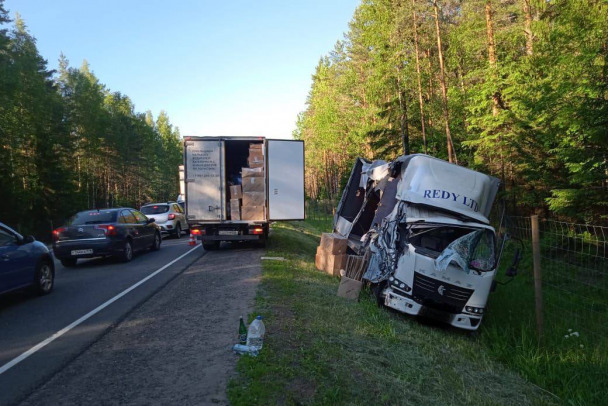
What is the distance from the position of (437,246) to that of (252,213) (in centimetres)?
719

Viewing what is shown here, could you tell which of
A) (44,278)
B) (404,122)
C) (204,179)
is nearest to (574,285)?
(44,278)

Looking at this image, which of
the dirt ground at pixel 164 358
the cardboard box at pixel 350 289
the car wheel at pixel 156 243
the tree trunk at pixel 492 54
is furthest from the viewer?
the car wheel at pixel 156 243

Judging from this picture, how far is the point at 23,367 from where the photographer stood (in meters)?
4.66

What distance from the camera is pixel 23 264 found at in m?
7.58

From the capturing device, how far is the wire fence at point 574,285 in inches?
261

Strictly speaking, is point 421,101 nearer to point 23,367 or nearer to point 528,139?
point 528,139

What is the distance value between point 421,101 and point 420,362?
18.9 metres

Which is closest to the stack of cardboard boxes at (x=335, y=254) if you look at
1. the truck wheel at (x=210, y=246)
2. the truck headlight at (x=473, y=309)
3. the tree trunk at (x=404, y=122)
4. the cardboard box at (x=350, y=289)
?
the cardboard box at (x=350, y=289)

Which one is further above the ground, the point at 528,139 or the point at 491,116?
A: the point at 491,116

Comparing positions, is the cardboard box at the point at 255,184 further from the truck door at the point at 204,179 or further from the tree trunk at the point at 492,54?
the tree trunk at the point at 492,54

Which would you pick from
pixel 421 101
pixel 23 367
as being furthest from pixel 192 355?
pixel 421 101

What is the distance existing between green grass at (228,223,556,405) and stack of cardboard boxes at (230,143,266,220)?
19.3ft

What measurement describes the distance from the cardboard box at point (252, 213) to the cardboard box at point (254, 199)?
0.13m

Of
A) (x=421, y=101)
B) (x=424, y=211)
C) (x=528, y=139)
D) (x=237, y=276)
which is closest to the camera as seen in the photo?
(x=424, y=211)
